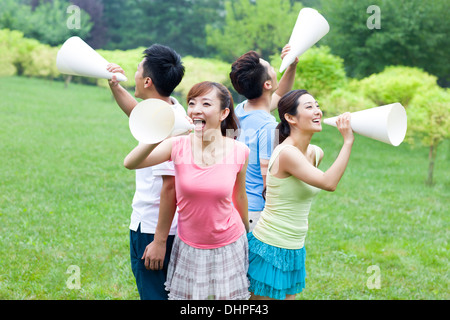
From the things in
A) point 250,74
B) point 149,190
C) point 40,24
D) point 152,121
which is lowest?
point 149,190

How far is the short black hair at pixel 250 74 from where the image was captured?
2654mm

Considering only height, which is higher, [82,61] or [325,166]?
[82,61]

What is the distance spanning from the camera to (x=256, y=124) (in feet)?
8.78

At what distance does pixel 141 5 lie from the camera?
35.3m

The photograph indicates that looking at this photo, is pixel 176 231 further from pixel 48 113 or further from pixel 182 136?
pixel 48 113

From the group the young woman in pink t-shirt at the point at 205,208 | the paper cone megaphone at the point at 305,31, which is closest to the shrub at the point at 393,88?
the paper cone megaphone at the point at 305,31

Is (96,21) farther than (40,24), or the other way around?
(96,21)

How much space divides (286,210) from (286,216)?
0.03m

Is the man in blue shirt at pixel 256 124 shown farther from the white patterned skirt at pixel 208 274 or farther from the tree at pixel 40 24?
the tree at pixel 40 24

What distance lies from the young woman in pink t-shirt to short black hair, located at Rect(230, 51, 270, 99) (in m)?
0.45

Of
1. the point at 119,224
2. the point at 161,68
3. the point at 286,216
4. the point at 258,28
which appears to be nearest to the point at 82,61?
the point at 161,68

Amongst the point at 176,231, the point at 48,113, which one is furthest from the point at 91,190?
the point at 48,113

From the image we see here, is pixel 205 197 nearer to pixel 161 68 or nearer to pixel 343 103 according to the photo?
pixel 161 68
